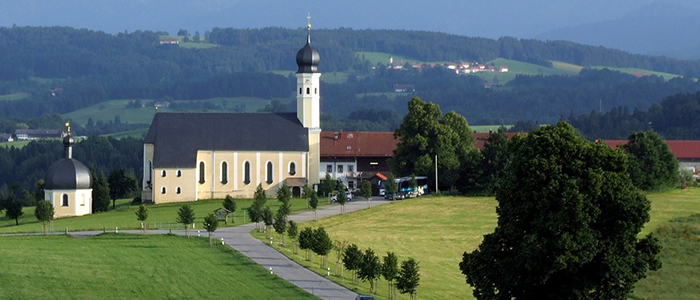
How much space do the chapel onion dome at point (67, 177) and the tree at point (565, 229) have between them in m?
44.8

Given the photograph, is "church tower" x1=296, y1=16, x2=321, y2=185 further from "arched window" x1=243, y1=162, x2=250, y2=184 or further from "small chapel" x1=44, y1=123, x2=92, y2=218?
"small chapel" x1=44, y1=123, x2=92, y2=218

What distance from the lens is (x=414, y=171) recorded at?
86.1 m

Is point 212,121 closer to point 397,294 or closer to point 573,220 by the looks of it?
point 397,294

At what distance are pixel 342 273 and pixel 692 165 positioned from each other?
5762cm

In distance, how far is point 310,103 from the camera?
9262 centimetres

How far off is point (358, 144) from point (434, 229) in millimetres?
27779

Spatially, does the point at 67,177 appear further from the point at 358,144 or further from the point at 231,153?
the point at 358,144

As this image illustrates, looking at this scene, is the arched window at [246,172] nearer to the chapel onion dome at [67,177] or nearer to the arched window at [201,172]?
the arched window at [201,172]

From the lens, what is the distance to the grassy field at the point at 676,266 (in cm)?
5234

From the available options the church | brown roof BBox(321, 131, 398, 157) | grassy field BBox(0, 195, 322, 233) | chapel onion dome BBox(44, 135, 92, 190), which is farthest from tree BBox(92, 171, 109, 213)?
brown roof BBox(321, 131, 398, 157)

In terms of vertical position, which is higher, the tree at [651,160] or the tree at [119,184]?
the tree at [651,160]

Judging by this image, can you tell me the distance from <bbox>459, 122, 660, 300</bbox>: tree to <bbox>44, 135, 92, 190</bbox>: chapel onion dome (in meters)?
44.8

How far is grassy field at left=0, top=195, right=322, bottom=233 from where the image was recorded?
234 ft

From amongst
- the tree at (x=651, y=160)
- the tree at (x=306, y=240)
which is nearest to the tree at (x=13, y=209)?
the tree at (x=306, y=240)
